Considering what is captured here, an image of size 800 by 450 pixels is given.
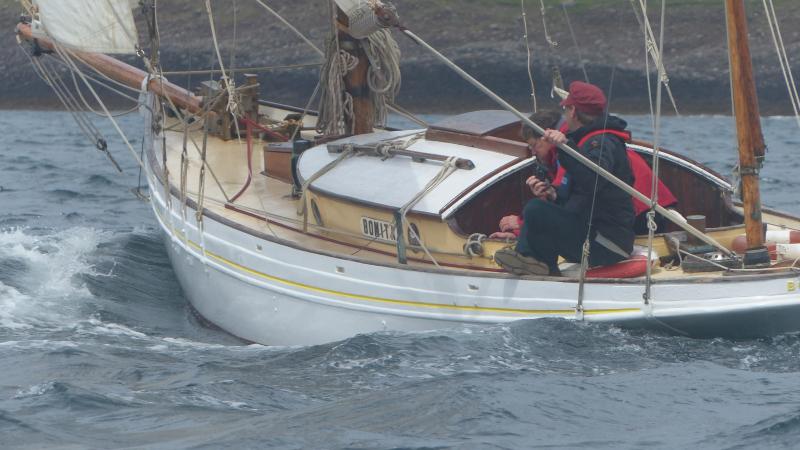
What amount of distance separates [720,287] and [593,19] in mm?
38456

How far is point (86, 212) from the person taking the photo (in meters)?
16.7

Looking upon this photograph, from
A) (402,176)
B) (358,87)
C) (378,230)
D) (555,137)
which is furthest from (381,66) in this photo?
(555,137)

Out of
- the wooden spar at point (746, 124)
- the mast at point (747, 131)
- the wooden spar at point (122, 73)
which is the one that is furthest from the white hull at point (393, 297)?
the wooden spar at point (122, 73)

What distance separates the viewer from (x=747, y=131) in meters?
8.34

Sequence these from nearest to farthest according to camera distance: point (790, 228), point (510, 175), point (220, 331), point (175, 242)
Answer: point (510, 175) → point (790, 228) → point (220, 331) → point (175, 242)

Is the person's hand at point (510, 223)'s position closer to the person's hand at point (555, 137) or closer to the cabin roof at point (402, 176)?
the cabin roof at point (402, 176)

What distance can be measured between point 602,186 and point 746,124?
0.98m

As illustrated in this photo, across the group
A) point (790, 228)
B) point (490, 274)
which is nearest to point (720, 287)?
point (490, 274)

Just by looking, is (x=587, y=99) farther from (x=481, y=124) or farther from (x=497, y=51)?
(x=497, y=51)

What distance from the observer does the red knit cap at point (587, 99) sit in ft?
27.5

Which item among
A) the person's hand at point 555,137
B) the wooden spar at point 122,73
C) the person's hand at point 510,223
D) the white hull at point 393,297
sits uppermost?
the wooden spar at point 122,73

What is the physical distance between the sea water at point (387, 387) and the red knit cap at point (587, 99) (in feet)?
4.47

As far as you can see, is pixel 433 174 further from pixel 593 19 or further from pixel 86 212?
pixel 593 19

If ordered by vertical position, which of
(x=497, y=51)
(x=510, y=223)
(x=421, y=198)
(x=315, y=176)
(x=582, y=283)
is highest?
(x=497, y=51)
